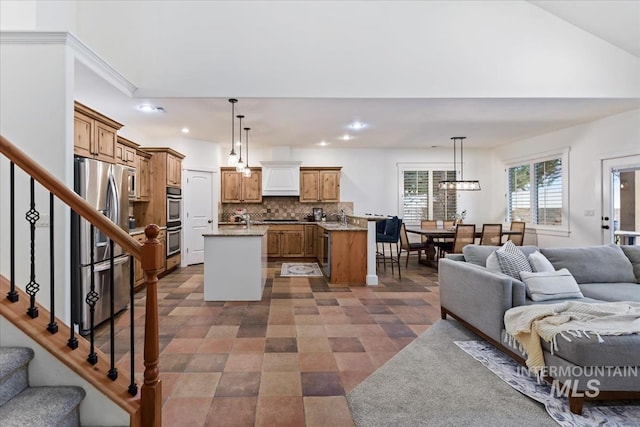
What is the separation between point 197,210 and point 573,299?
6551 mm

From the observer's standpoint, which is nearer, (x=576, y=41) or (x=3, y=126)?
(x=3, y=126)

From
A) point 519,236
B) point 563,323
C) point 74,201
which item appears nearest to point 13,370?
point 74,201

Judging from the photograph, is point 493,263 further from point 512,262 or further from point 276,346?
point 276,346

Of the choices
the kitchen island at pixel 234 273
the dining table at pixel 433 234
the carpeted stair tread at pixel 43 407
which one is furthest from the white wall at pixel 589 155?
the carpeted stair tread at pixel 43 407

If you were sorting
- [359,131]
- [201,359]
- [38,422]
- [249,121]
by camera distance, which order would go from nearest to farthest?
[38,422]
[201,359]
[249,121]
[359,131]

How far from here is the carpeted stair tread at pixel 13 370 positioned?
5.46 ft

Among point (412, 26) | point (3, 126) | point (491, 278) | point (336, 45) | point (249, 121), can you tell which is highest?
point (412, 26)

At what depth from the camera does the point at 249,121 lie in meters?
5.54

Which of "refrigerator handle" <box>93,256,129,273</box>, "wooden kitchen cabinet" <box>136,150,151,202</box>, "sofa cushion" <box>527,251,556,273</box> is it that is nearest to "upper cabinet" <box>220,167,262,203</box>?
"wooden kitchen cabinet" <box>136,150,151,202</box>

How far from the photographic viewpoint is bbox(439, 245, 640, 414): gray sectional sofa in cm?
197

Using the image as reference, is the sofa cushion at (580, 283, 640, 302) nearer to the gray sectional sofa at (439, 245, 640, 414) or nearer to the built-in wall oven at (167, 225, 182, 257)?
the gray sectional sofa at (439, 245, 640, 414)

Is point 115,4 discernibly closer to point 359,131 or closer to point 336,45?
point 336,45

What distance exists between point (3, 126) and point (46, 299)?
153 cm

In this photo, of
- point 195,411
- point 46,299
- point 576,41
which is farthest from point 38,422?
point 576,41
